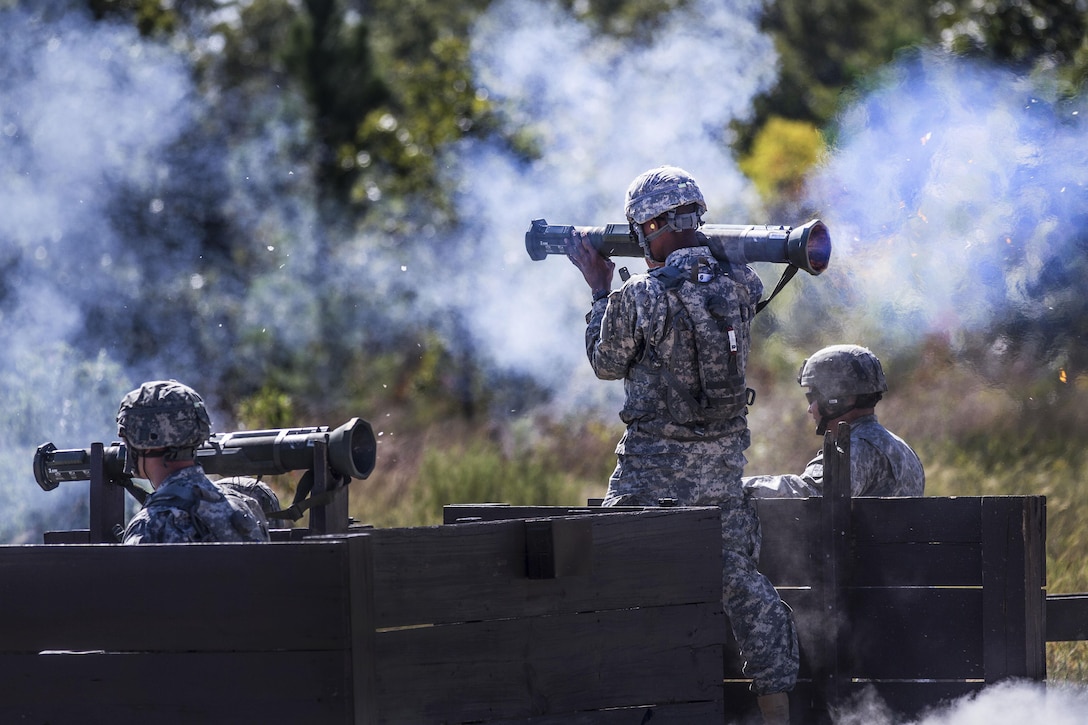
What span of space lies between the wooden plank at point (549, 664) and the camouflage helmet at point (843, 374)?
7.48 feet

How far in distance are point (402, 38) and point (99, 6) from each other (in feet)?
50.7

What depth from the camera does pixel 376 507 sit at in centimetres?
1195

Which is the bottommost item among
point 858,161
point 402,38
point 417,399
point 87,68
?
point 417,399

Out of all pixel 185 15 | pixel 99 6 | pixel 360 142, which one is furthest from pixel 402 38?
pixel 99 6

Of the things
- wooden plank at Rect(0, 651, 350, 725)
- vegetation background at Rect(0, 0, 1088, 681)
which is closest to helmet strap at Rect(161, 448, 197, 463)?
wooden plank at Rect(0, 651, 350, 725)

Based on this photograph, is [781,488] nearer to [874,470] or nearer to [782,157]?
[874,470]

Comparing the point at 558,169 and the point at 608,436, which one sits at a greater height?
the point at 558,169

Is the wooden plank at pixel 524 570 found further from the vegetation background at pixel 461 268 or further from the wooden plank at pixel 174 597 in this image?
the vegetation background at pixel 461 268

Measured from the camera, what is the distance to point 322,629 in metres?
3.72

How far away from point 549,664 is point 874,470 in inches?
106

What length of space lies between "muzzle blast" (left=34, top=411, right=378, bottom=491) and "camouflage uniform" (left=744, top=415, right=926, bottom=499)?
1.69 meters

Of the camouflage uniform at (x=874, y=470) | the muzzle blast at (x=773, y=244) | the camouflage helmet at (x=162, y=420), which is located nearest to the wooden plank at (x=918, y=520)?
the camouflage uniform at (x=874, y=470)

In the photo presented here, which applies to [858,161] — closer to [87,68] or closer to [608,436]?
[608,436]

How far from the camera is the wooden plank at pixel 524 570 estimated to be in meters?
3.94
